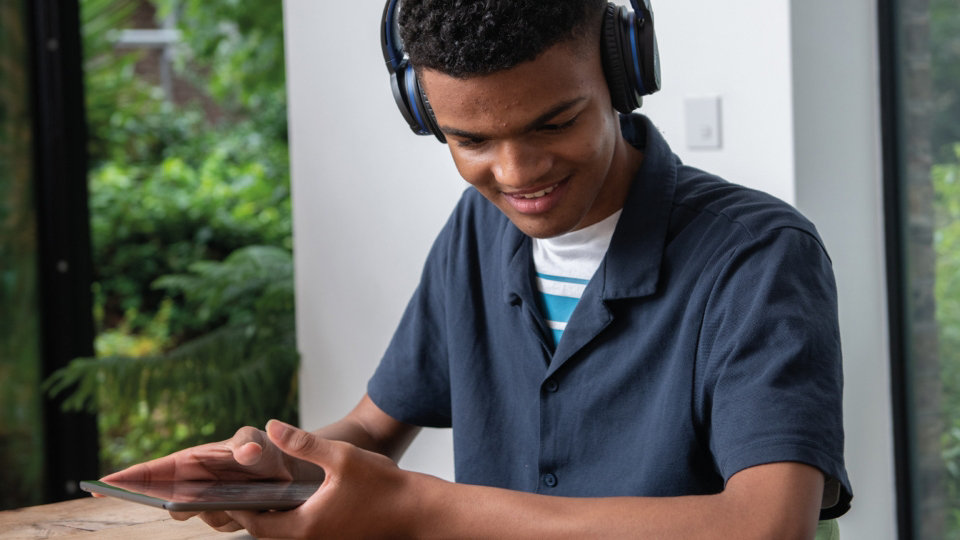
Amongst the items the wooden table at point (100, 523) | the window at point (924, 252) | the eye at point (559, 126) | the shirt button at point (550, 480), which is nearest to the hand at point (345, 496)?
the wooden table at point (100, 523)

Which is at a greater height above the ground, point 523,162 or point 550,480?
point 523,162

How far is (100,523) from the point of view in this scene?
3.76ft

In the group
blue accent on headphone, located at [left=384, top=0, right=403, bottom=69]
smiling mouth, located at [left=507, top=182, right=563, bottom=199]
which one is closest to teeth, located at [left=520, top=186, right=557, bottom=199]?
smiling mouth, located at [left=507, top=182, right=563, bottom=199]

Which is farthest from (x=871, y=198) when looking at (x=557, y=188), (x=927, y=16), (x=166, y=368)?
(x=166, y=368)

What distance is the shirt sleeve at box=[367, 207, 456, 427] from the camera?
1438 mm

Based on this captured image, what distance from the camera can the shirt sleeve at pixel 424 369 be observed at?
144 centimetres

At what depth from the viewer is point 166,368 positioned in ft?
9.27

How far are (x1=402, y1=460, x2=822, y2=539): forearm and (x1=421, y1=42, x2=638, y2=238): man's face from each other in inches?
12.1

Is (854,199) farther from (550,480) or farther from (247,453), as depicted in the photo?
(247,453)

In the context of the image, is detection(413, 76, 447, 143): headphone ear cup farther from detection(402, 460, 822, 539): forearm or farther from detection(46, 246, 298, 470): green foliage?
detection(46, 246, 298, 470): green foliage

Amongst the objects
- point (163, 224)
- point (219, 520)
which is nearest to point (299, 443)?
point (219, 520)

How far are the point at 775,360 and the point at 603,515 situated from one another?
0.73 ft

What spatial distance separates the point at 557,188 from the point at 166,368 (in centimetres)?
199

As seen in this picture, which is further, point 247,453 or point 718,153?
point 718,153
